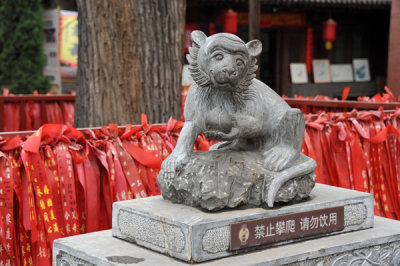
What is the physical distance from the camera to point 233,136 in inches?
127

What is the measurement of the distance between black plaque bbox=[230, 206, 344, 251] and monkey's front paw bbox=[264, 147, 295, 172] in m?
0.24

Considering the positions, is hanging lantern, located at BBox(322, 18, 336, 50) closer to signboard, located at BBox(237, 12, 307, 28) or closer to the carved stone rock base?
signboard, located at BBox(237, 12, 307, 28)

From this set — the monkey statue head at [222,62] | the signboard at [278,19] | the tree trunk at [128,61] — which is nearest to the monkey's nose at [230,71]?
the monkey statue head at [222,62]

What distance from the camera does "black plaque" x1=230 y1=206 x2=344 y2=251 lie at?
3.05m

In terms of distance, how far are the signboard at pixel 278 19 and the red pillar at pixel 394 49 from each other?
3843mm

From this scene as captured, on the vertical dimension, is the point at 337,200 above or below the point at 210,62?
below

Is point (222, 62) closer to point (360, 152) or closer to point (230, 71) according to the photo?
point (230, 71)

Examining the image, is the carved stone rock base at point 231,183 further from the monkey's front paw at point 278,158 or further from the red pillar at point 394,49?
the red pillar at point 394,49

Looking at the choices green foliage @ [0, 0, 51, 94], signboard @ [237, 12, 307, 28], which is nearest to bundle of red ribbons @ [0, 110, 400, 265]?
green foliage @ [0, 0, 51, 94]

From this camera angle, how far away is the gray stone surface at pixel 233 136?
121 inches

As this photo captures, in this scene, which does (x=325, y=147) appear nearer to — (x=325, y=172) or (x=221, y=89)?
(x=325, y=172)

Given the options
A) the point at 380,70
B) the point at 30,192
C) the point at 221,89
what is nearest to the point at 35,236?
the point at 30,192

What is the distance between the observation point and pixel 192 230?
9.50ft

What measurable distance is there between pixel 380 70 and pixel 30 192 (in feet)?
46.9
